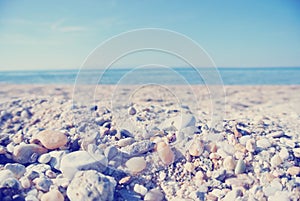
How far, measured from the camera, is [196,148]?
278cm

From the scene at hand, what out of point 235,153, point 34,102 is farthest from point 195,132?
point 34,102

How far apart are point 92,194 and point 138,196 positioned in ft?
1.39

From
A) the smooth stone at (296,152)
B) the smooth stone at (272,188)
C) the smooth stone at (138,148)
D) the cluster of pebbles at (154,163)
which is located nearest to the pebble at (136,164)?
the cluster of pebbles at (154,163)

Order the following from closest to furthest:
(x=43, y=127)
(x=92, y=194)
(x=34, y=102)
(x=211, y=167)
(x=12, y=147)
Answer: (x=92, y=194)
(x=211, y=167)
(x=12, y=147)
(x=43, y=127)
(x=34, y=102)

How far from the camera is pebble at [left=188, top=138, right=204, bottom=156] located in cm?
275

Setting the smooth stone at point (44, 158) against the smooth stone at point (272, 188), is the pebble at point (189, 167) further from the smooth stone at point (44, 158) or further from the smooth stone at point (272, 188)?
the smooth stone at point (44, 158)

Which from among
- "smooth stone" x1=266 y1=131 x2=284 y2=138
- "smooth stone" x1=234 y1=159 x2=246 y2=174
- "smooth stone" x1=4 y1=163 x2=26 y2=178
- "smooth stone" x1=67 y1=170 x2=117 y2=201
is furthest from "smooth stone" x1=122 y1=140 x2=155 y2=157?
"smooth stone" x1=266 y1=131 x2=284 y2=138

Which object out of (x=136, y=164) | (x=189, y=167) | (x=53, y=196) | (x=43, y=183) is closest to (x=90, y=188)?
(x=53, y=196)

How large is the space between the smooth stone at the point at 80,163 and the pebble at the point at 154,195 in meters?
0.46

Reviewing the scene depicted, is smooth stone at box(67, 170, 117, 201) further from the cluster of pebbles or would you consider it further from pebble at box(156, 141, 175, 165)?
pebble at box(156, 141, 175, 165)

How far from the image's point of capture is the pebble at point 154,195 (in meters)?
2.32

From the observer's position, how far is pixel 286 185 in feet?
7.72

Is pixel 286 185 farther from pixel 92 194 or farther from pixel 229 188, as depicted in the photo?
pixel 92 194

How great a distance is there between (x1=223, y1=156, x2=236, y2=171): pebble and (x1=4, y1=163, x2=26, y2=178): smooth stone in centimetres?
178
